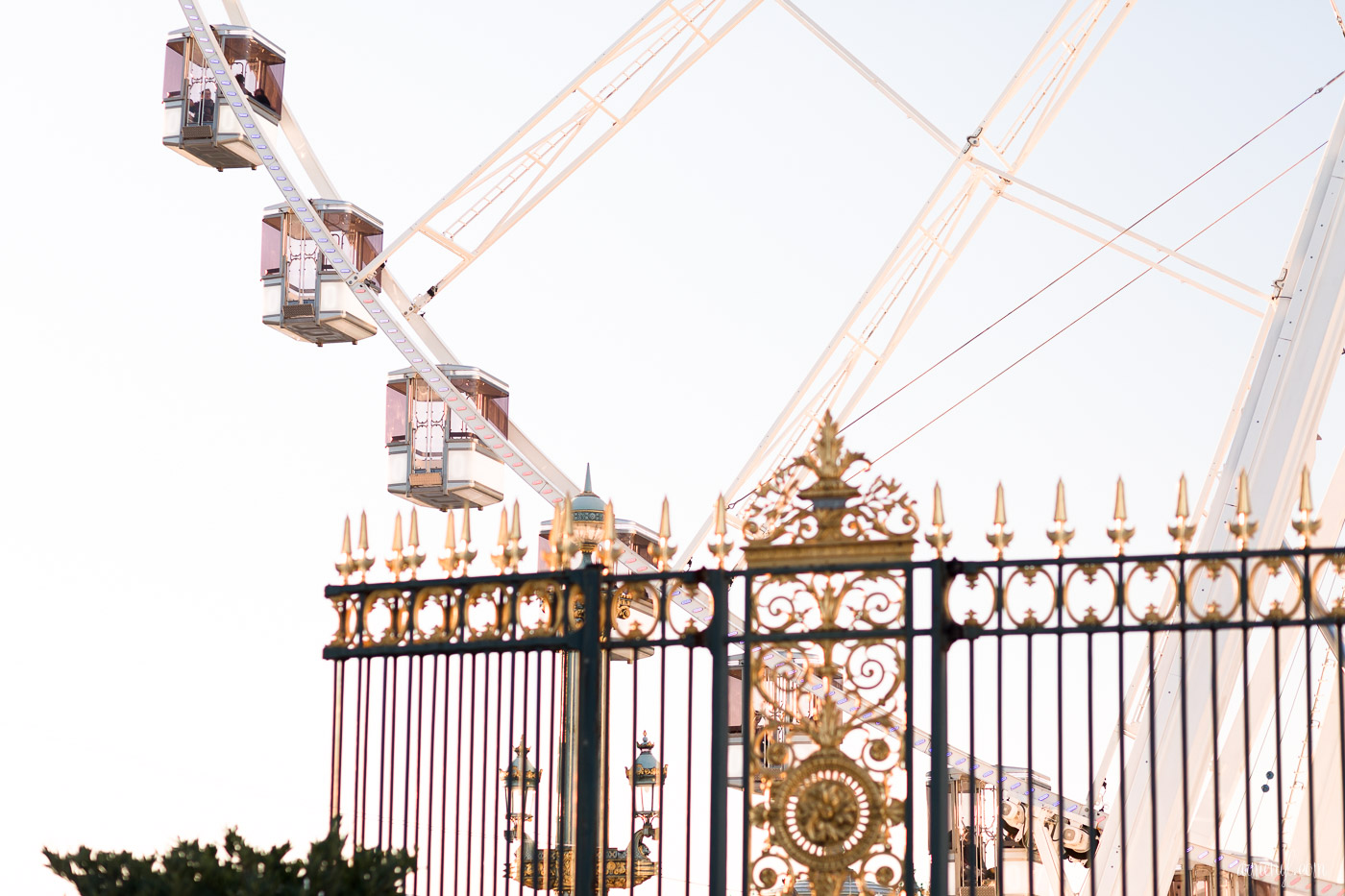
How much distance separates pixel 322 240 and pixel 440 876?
13086 mm

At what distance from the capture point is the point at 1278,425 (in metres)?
9.70

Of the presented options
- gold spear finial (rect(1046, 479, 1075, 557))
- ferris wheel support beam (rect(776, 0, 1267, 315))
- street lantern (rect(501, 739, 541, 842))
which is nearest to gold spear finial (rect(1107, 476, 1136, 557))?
gold spear finial (rect(1046, 479, 1075, 557))

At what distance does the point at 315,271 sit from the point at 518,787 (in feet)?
29.7

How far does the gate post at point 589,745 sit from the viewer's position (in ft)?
22.3

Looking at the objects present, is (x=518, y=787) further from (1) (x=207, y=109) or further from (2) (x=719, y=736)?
(1) (x=207, y=109)

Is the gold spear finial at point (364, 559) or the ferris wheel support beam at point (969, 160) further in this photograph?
the ferris wheel support beam at point (969, 160)

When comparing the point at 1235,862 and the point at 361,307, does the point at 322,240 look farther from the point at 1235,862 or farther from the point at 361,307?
the point at 1235,862

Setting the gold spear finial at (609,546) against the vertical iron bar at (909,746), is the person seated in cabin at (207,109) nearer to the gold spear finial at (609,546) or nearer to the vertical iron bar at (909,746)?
the gold spear finial at (609,546)

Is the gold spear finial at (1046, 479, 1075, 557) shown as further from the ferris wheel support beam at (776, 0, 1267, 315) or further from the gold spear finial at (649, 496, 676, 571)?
the ferris wheel support beam at (776, 0, 1267, 315)

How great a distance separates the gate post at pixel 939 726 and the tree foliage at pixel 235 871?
2033mm

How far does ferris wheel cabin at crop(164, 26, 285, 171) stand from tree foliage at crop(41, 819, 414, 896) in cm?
1340

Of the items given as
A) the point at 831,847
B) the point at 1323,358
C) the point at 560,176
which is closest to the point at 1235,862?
the point at 1323,358

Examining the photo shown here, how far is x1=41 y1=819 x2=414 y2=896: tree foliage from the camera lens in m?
6.50

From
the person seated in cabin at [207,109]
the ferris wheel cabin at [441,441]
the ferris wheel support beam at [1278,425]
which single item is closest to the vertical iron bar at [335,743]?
the ferris wheel support beam at [1278,425]
